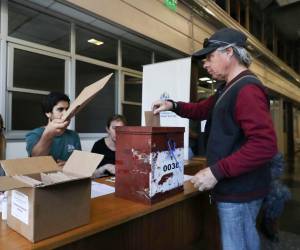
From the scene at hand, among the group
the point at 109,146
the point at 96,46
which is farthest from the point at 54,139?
the point at 96,46

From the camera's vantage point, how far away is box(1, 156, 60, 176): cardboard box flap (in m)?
0.86

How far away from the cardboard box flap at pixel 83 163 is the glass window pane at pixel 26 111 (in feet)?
6.46

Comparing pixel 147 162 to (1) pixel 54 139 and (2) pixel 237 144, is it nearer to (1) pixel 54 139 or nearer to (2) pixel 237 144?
(2) pixel 237 144

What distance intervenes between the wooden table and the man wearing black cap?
229 millimetres

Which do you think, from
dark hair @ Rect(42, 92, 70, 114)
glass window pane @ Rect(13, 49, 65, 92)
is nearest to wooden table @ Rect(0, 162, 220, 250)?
dark hair @ Rect(42, 92, 70, 114)

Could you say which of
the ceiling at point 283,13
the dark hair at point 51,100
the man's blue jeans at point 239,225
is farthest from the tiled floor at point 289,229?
the ceiling at point 283,13

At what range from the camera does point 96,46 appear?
3.54 metres

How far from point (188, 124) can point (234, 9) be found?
13.3ft

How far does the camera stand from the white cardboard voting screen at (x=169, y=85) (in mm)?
2943

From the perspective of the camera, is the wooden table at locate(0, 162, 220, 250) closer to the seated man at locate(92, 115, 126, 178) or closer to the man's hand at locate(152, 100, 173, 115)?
the man's hand at locate(152, 100, 173, 115)

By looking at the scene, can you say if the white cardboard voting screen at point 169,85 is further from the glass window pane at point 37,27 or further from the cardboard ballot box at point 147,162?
the cardboard ballot box at point 147,162

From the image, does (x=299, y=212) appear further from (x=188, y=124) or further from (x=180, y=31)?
(x=180, y=31)

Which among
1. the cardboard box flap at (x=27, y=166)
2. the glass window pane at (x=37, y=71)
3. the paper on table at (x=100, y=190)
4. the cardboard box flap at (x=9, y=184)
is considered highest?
the glass window pane at (x=37, y=71)

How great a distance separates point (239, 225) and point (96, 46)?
297 cm
